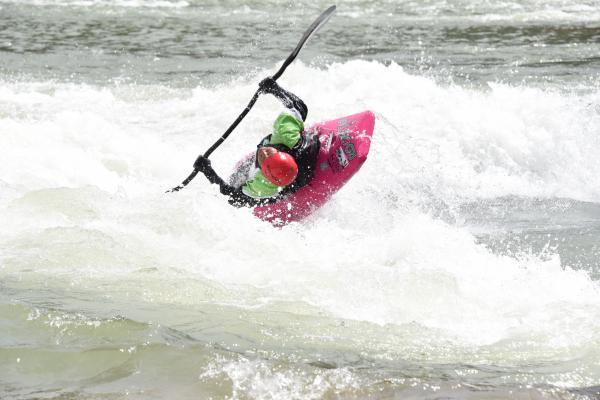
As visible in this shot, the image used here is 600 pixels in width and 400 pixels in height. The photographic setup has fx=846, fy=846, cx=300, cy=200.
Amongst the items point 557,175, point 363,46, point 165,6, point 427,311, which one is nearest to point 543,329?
point 427,311

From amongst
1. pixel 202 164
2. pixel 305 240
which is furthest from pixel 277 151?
pixel 202 164

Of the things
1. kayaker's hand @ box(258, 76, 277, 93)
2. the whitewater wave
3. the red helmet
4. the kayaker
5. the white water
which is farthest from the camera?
kayaker's hand @ box(258, 76, 277, 93)

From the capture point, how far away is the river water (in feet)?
12.9

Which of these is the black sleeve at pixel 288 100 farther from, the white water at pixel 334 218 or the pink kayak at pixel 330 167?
the white water at pixel 334 218

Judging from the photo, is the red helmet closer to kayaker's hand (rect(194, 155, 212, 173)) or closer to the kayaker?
the kayaker

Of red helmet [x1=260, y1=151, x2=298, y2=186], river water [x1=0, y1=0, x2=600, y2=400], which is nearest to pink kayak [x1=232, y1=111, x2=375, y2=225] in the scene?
river water [x1=0, y1=0, x2=600, y2=400]

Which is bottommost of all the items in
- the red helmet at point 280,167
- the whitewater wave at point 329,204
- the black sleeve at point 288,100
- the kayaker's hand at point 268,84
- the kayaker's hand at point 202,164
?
the whitewater wave at point 329,204

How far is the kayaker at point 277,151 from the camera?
6.56m

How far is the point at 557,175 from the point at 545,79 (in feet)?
13.2

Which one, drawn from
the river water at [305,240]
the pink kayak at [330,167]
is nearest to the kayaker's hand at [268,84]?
the pink kayak at [330,167]

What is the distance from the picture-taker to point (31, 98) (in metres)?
10.7

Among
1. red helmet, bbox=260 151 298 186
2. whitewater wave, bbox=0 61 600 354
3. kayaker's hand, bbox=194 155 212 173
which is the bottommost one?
whitewater wave, bbox=0 61 600 354

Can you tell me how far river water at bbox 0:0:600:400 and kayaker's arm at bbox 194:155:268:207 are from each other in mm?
126

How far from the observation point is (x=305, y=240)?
251 inches
